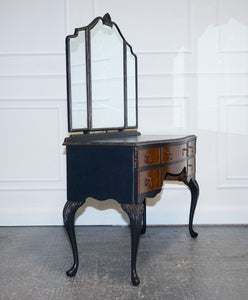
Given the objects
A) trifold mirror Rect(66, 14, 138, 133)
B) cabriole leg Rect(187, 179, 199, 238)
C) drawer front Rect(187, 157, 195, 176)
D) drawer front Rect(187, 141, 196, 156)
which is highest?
trifold mirror Rect(66, 14, 138, 133)

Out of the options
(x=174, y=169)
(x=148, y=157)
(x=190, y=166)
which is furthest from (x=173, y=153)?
(x=190, y=166)

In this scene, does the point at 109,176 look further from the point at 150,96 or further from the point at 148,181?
the point at 150,96

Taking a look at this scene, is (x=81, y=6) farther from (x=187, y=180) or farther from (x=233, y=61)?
(x=187, y=180)

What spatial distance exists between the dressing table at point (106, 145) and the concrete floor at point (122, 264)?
17 centimetres

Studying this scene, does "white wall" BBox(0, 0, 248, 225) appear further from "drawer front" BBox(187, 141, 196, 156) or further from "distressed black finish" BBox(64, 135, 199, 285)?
"distressed black finish" BBox(64, 135, 199, 285)

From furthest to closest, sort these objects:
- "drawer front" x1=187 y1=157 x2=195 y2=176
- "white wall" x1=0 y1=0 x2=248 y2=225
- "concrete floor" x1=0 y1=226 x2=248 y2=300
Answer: "white wall" x1=0 y1=0 x2=248 y2=225 → "drawer front" x1=187 y1=157 x2=195 y2=176 → "concrete floor" x1=0 y1=226 x2=248 y2=300

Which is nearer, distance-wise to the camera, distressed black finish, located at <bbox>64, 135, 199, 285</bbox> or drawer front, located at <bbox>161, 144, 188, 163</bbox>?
distressed black finish, located at <bbox>64, 135, 199, 285</bbox>

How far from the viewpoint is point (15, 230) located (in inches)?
162

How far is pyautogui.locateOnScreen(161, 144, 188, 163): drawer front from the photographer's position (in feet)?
9.83

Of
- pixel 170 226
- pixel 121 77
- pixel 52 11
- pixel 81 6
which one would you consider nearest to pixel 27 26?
pixel 52 11

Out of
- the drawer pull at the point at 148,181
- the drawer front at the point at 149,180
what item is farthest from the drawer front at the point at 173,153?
the drawer pull at the point at 148,181

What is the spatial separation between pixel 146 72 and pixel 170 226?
60.0 inches

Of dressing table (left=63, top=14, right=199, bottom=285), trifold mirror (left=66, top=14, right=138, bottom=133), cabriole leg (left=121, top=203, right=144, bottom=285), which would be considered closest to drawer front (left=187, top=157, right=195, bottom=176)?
dressing table (left=63, top=14, right=199, bottom=285)

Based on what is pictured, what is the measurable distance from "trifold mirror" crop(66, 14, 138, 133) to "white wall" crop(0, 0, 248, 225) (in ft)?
1.56
